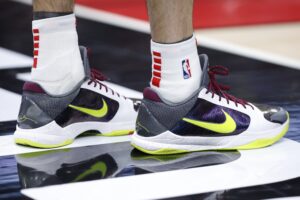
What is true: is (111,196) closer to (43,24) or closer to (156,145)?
(156,145)

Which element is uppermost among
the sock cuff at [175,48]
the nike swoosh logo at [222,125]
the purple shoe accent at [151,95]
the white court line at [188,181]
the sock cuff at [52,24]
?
the sock cuff at [52,24]

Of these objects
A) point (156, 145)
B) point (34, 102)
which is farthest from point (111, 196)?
point (34, 102)

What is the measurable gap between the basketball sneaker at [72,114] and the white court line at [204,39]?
106 cm

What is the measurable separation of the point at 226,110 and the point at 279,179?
0.85 ft

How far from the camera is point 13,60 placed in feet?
10.0

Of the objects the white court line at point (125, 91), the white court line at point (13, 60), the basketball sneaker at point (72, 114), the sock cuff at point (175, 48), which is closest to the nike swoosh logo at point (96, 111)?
the basketball sneaker at point (72, 114)

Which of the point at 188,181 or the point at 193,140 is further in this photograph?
the point at 193,140

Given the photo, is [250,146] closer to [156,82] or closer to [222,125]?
[222,125]

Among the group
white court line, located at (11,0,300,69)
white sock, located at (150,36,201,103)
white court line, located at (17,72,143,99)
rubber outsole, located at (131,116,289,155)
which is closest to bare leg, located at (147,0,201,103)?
white sock, located at (150,36,201,103)

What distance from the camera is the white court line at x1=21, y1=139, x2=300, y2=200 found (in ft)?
5.26

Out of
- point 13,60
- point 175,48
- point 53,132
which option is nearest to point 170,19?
point 175,48

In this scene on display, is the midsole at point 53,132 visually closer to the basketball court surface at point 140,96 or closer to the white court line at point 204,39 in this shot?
the basketball court surface at point 140,96

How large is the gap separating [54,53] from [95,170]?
0.31m

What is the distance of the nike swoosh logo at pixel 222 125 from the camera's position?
6.11 feet
